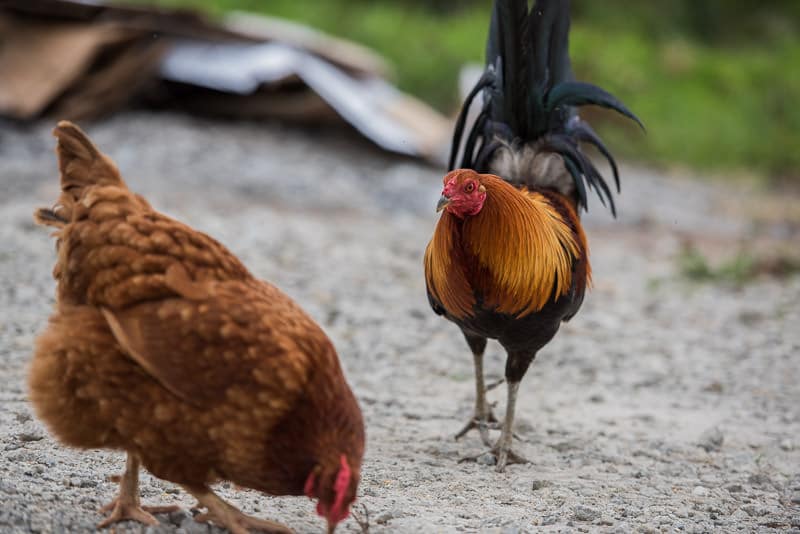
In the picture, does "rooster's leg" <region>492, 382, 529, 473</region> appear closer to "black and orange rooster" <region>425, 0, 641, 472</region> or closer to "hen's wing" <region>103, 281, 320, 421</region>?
"black and orange rooster" <region>425, 0, 641, 472</region>

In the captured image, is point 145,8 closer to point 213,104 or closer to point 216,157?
point 213,104

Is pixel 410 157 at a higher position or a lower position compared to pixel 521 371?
higher

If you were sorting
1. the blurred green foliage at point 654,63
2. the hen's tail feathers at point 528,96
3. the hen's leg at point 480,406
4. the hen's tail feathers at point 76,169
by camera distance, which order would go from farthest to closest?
the blurred green foliage at point 654,63 → the hen's tail feathers at point 528,96 → the hen's leg at point 480,406 → the hen's tail feathers at point 76,169

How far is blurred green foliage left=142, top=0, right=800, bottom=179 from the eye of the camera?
16.2 meters

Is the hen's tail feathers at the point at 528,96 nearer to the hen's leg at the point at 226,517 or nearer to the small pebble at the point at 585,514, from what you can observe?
the small pebble at the point at 585,514

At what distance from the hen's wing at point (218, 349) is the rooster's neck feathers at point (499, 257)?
1417mm


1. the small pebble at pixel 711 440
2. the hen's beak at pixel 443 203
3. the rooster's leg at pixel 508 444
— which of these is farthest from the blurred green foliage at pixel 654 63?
the hen's beak at pixel 443 203

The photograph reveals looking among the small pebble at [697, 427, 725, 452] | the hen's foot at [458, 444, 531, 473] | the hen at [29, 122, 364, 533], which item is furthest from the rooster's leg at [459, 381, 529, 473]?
the hen at [29, 122, 364, 533]

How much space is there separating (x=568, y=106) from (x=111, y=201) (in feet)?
10.1

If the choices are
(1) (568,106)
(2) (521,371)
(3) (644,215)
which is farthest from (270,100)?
(2) (521,371)

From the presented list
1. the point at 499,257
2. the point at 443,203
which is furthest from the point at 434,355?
the point at 443,203

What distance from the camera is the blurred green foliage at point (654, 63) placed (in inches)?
639

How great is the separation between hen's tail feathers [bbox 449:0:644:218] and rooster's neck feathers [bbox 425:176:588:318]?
0.85 metres

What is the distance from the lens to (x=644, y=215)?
1215 centimetres
